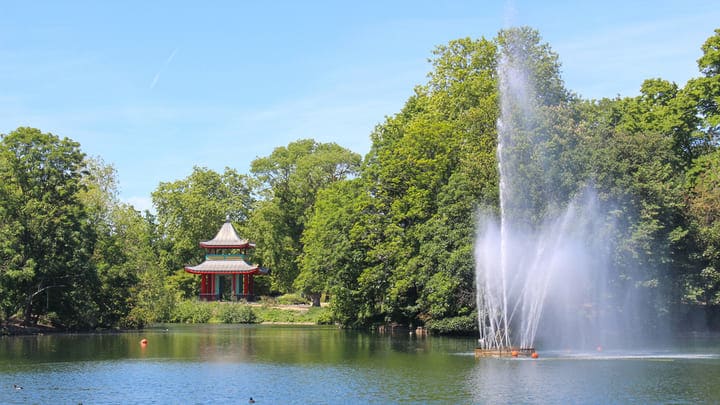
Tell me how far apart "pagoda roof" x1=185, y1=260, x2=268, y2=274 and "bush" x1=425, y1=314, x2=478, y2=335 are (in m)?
48.1

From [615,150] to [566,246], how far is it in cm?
725

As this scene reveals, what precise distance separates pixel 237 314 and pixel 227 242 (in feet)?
58.8

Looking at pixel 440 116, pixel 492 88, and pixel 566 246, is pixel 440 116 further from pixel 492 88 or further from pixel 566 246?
pixel 566 246

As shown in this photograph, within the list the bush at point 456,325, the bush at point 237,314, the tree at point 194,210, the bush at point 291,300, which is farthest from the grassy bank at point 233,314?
the bush at point 456,325

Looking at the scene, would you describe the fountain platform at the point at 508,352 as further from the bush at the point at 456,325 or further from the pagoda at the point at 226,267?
the pagoda at the point at 226,267

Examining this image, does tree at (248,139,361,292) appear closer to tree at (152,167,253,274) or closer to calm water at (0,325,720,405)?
tree at (152,167,253,274)

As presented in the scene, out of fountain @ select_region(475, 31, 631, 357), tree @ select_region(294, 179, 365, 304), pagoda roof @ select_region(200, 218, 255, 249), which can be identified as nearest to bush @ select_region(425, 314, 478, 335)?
fountain @ select_region(475, 31, 631, 357)

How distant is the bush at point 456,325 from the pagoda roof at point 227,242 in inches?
1965

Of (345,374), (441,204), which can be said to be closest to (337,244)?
(441,204)

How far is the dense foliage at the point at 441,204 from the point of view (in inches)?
2093

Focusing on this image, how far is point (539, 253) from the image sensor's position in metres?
49.5

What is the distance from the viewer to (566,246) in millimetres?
51719

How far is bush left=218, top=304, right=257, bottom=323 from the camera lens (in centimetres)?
9138

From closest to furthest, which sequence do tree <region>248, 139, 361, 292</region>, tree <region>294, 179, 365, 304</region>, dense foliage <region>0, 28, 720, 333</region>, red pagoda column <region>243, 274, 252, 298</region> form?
dense foliage <region>0, 28, 720, 333</region>
tree <region>294, 179, 365, 304</region>
tree <region>248, 139, 361, 292</region>
red pagoda column <region>243, 274, 252, 298</region>
